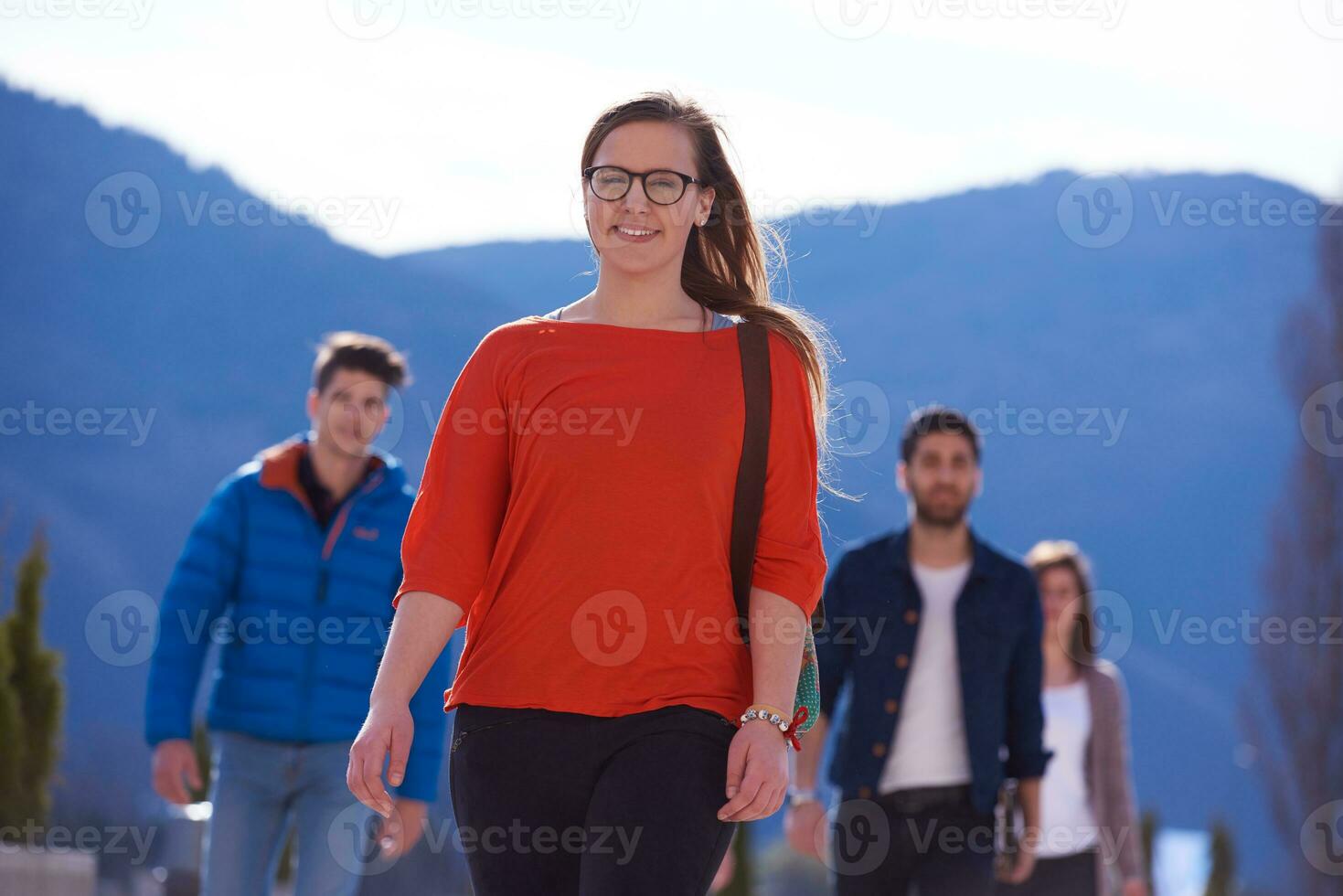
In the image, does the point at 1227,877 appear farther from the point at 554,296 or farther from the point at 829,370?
the point at 554,296

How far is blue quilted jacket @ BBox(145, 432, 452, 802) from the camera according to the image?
188 inches

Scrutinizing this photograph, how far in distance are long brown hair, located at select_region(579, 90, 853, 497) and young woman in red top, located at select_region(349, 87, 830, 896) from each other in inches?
0.5

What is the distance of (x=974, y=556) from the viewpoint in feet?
17.2

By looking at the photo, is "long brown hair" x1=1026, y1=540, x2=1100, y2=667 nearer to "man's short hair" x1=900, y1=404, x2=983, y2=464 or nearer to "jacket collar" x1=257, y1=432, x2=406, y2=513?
"man's short hair" x1=900, y1=404, x2=983, y2=464

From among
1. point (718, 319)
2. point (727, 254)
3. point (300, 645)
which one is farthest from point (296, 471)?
point (718, 319)

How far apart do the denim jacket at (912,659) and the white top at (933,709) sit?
28 millimetres

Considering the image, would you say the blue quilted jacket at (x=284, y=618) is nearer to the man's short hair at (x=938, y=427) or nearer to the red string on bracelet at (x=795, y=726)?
the man's short hair at (x=938, y=427)

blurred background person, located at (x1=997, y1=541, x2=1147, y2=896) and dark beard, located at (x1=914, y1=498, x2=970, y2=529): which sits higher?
dark beard, located at (x1=914, y1=498, x2=970, y2=529)

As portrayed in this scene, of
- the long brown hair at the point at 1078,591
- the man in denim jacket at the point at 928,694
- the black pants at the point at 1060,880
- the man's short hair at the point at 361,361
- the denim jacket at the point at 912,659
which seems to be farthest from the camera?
the long brown hair at the point at 1078,591

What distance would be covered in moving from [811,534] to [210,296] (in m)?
34.5

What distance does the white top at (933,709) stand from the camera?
16.1 ft

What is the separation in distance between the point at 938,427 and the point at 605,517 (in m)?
2.94

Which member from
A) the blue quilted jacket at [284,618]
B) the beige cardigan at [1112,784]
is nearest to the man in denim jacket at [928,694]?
the beige cardigan at [1112,784]

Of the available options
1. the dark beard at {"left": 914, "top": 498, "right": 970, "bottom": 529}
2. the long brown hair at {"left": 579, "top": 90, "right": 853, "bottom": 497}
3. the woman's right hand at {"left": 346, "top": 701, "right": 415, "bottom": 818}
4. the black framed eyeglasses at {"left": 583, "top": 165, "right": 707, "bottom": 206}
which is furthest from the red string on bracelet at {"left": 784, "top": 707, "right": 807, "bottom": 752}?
the dark beard at {"left": 914, "top": 498, "right": 970, "bottom": 529}
